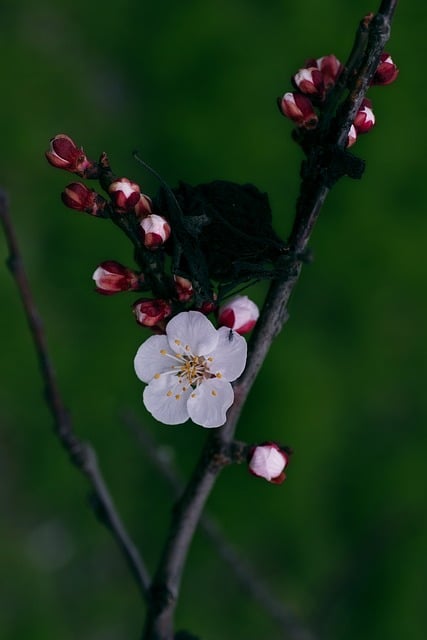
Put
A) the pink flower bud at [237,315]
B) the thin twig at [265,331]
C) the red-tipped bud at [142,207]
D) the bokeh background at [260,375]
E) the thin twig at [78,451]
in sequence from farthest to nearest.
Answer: the bokeh background at [260,375] → the thin twig at [78,451] → the pink flower bud at [237,315] → the red-tipped bud at [142,207] → the thin twig at [265,331]

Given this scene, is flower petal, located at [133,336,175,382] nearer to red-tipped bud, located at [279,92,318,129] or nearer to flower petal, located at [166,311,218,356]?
flower petal, located at [166,311,218,356]

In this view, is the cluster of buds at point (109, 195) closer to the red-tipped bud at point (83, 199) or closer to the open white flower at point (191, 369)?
the red-tipped bud at point (83, 199)

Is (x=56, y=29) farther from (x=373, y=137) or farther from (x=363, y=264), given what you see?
(x=363, y=264)

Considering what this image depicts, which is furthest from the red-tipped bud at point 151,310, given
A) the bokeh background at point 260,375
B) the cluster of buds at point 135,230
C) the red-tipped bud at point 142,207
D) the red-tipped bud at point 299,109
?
the bokeh background at point 260,375

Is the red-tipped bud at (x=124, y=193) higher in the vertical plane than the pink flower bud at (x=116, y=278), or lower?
higher

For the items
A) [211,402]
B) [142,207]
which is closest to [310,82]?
[142,207]

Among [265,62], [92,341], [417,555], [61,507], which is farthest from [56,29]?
[417,555]
